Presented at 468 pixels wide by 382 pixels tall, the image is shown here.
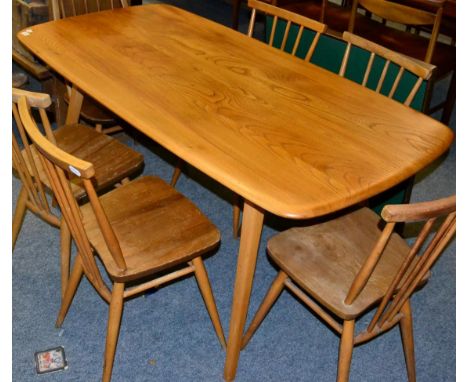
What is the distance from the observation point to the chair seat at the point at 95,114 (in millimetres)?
2256

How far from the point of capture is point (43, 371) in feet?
5.63

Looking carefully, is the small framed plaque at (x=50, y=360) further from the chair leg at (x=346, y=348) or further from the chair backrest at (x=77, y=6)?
the chair backrest at (x=77, y=6)

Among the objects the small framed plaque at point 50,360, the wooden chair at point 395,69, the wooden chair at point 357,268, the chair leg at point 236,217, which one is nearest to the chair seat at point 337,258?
the wooden chair at point 357,268

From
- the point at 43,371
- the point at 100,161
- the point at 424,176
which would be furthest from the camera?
the point at 424,176

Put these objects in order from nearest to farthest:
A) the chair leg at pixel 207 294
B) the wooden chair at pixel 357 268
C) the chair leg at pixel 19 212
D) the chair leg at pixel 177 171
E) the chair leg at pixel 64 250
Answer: the wooden chair at pixel 357 268 → the chair leg at pixel 207 294 → the chair leg at pixel 64 250 → the chair leg at pixel 19 212 → the chair leg at pixel 177 171

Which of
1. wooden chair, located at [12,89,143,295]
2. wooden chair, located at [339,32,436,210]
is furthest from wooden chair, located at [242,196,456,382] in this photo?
wooden chair, located at [12,89,143,295]

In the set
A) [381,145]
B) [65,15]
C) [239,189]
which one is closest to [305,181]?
[239,189]

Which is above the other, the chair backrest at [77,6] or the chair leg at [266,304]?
the chair backrest at [77,6]

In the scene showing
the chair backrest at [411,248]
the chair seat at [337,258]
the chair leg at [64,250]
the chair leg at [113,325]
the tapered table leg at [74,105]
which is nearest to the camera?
the chair backrest at [411,248]

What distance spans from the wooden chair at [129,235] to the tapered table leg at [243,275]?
0.14 meters

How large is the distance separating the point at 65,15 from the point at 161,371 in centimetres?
162

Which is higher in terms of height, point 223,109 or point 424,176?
point 223,109

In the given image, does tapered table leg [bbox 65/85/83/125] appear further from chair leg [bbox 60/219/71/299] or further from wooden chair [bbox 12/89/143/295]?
chair leg [bbox 60/219/71/299]
